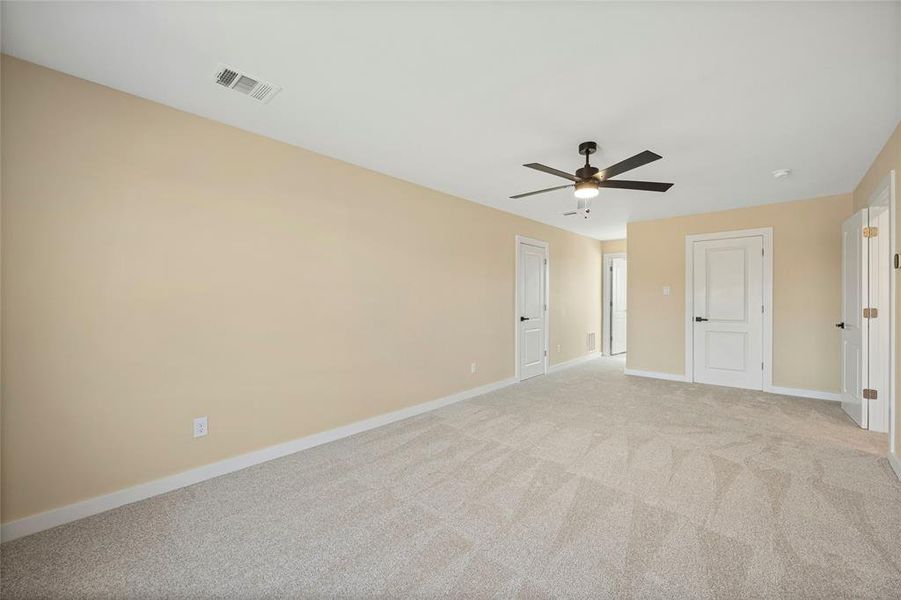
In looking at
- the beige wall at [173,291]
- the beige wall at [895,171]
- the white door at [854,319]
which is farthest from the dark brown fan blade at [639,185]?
the white door at [854,319]

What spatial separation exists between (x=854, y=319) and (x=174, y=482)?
20.5 feet

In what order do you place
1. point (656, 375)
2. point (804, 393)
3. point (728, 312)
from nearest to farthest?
point (804, 393), point (728, 312), point (656, 375)

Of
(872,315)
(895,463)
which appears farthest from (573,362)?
(895,463)

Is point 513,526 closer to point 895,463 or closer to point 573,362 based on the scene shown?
point 895,463

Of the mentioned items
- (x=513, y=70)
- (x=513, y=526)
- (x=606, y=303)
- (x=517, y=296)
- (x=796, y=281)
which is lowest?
(x=513, y=526)

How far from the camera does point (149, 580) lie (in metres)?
1.70

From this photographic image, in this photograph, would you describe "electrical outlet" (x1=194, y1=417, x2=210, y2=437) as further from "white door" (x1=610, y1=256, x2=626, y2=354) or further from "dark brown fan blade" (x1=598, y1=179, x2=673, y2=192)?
"white door" (x1=610, y1=256, x2=626, y2=354)

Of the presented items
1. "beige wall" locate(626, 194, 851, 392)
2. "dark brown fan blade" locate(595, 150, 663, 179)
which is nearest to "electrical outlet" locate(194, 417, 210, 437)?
"dark brown fan blade" locate(595, 150, 663, 179)

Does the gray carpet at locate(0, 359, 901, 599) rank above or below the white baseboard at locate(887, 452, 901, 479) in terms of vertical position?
below

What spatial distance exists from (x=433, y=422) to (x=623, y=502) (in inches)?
77.6

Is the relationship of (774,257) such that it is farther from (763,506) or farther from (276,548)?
(276,548)

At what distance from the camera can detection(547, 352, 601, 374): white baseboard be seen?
6.37m

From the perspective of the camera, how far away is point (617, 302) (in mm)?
8172

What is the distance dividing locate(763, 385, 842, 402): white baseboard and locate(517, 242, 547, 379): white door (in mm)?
3019
